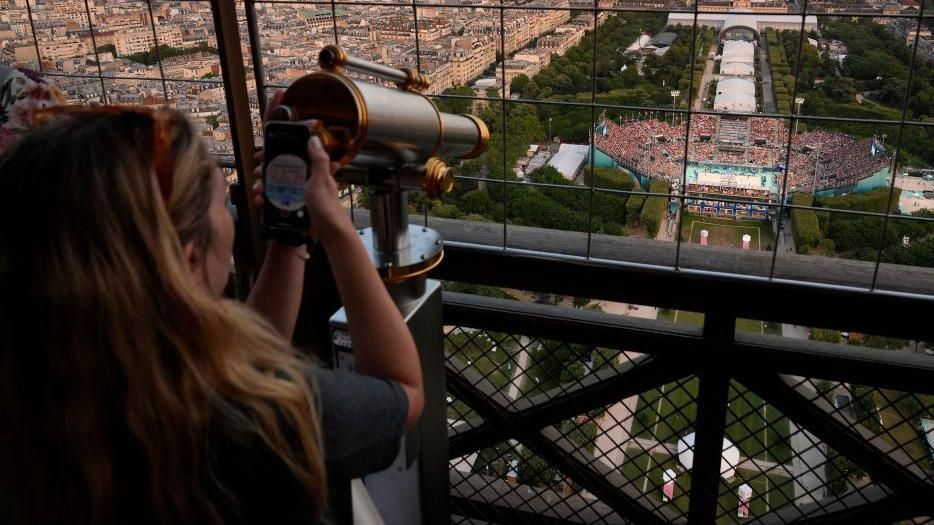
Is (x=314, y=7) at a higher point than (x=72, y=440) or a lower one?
higher

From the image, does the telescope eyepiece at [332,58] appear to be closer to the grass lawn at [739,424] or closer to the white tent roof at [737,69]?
the white tent roof at [737,69]

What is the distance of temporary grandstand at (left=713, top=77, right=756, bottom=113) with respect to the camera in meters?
1.80

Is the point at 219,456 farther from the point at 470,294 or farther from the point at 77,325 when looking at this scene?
the point at 470,294

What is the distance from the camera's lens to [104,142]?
2.43 feet

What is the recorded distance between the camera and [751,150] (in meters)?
1.83

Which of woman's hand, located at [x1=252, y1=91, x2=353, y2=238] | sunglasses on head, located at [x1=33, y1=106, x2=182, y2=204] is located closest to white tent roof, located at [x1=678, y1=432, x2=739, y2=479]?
woman's hand, located at [x1=252, y1=91, x2=353, y2=238]

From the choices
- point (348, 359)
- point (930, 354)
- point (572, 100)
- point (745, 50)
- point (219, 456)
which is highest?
point (745, 50)

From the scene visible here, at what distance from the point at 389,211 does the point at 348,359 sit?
0.27 m

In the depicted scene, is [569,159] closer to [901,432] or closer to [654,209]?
[654,209]

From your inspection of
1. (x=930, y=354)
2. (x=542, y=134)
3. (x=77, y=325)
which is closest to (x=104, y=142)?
(x=77, y=325)

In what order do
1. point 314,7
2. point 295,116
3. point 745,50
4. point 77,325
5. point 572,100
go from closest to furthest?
1. point 77,325
2. point 295,116
3. point 745,50
4. point 572,100
5. point 314,7

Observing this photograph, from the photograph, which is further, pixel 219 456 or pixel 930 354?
pixel 930 354

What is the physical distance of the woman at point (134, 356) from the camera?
0.71 m

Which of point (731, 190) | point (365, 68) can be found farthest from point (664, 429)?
point (365, 68)
